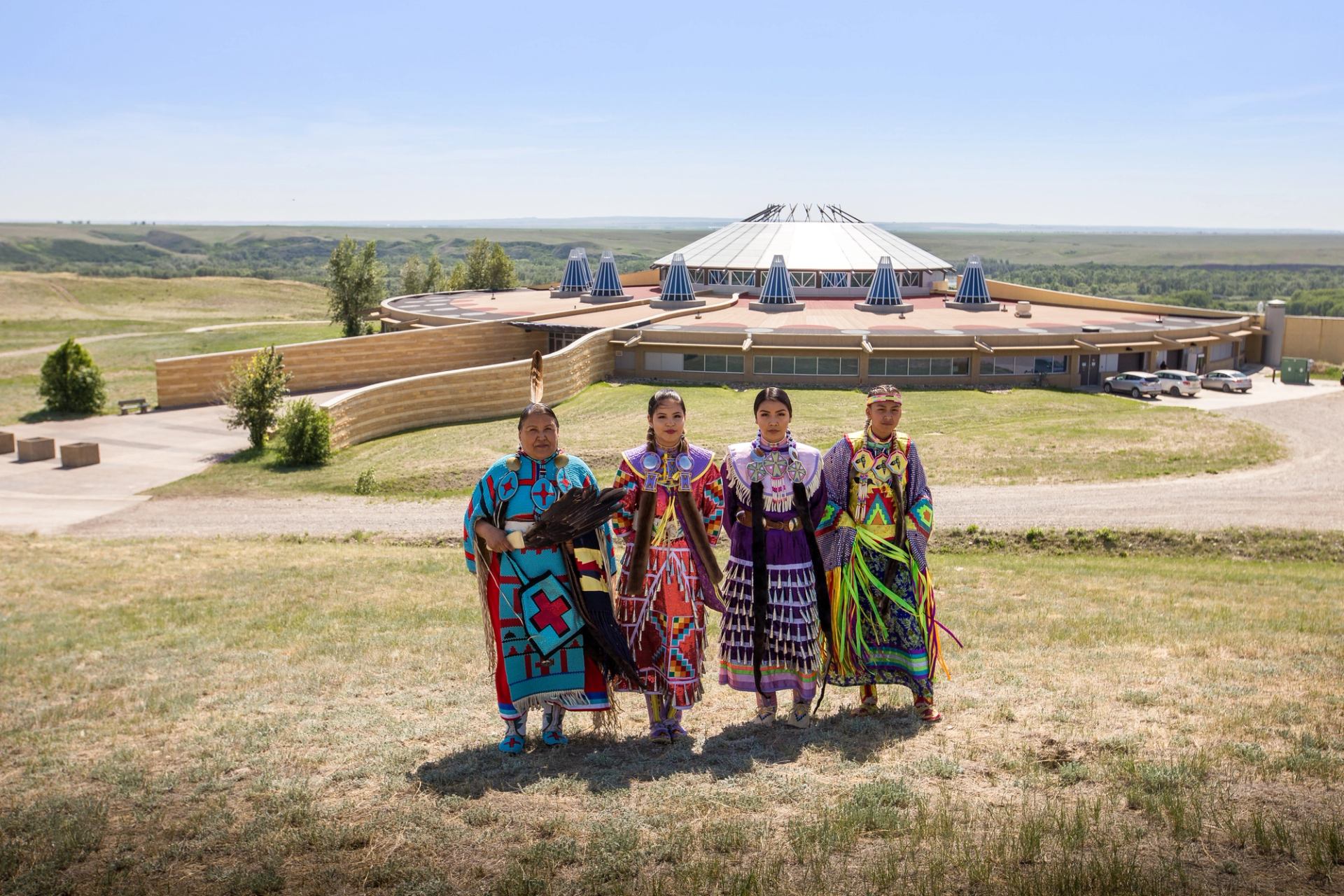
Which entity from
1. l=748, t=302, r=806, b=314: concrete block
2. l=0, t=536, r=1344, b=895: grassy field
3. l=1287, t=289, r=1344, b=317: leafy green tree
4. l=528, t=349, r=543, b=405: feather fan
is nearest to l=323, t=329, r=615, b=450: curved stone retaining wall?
l=748, t=302, r=806, b=314: concrete block

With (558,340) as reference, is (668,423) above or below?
above

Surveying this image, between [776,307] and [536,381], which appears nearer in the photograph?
[536,381]

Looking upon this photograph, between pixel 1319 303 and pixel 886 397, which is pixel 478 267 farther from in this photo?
pixel 1319 303

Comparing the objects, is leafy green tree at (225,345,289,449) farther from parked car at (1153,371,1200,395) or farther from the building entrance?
parked car at (1153,371,1200,395)

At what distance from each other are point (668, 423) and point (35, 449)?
29627 millimetres

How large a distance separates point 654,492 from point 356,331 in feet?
178

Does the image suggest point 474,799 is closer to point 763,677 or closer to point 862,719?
point 763,677

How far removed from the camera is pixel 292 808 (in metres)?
6.30

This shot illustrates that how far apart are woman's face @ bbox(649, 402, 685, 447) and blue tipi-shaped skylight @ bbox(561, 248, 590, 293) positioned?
49691 mm

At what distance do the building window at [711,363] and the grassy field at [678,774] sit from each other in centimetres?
2915

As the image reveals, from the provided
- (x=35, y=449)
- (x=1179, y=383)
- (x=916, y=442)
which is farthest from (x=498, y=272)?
(x=916, y=442)

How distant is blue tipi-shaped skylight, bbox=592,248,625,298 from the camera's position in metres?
53.3

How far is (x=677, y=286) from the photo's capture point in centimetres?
5041

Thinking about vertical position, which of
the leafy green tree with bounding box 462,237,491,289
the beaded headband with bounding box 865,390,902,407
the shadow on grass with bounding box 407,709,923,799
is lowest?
the shadow on grass with bounding box 407,709,923,799
